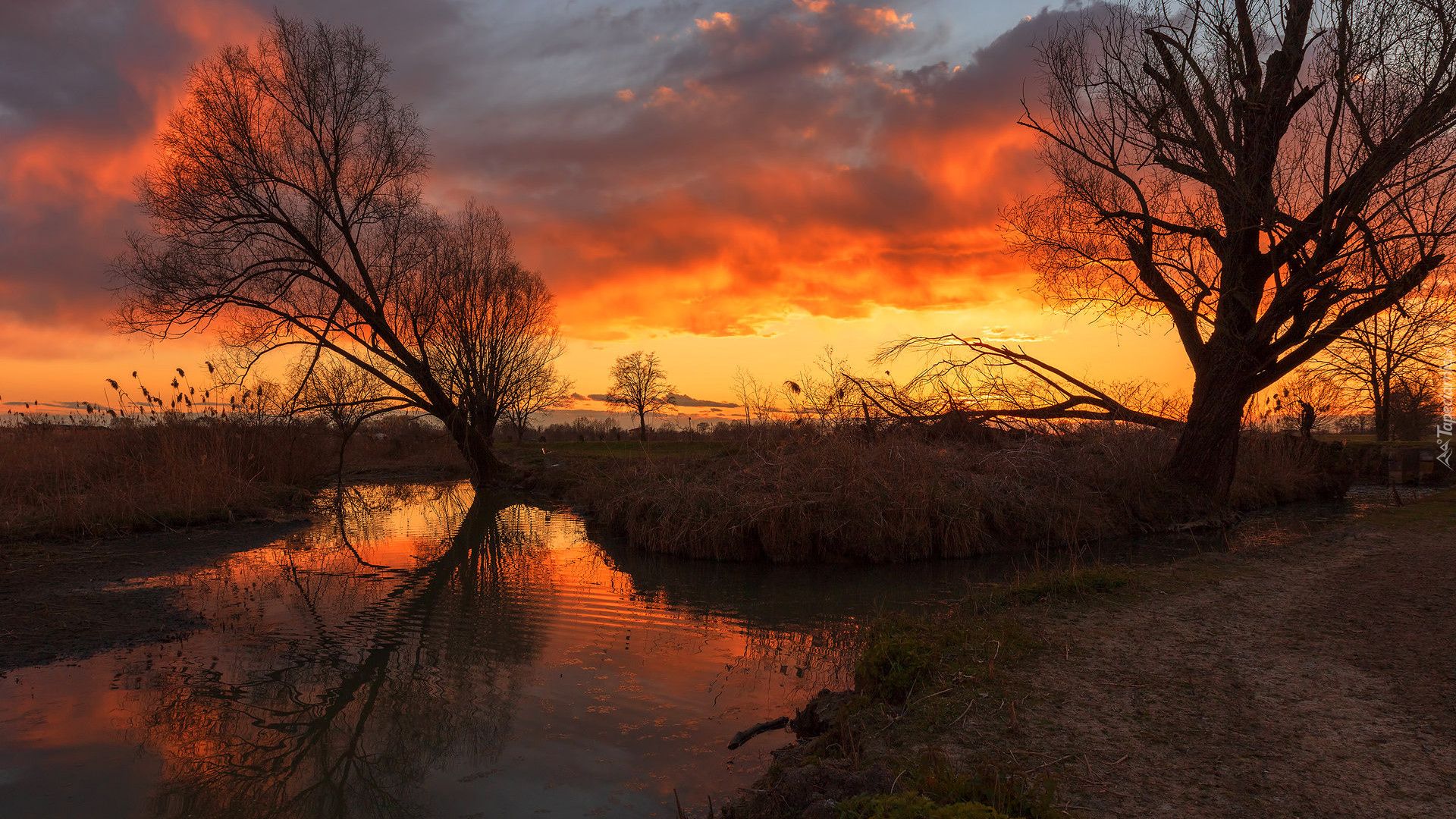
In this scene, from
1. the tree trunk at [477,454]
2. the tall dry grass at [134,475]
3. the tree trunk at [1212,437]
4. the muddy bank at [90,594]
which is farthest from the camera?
the tree trunk at [477,454]

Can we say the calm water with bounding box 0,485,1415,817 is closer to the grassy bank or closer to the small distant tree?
the grassy bank

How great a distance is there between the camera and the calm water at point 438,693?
4.34m

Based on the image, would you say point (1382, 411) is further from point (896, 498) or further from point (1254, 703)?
point (1254, 703)

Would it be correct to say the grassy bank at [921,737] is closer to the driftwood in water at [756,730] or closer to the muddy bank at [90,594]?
the driftwood in water at [756,730]

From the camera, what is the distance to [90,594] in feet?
27.1

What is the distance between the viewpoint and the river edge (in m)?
3.24

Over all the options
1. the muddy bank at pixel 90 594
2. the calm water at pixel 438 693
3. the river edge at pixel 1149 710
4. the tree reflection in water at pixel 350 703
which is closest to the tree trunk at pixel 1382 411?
the calm water at pixel 438 693

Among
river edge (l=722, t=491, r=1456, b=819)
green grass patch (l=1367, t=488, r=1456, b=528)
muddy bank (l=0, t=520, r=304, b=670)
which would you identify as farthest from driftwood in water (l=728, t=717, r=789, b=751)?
green grass patch (l=1367, t=488, r=1456, b=528)

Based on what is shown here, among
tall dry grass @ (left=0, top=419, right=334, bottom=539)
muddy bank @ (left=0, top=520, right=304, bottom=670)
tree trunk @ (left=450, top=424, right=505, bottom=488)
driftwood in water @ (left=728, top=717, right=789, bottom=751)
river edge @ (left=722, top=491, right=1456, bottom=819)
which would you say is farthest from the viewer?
tree trunk @ (left=450, top=424, right=505, bottom=488)

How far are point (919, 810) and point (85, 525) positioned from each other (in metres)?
13.3

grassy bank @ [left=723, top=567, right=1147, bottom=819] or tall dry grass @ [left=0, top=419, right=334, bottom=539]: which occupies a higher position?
tall dry grass @ [left=0, top=419, right=334, bottom=539]

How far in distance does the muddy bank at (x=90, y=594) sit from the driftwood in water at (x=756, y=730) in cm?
555

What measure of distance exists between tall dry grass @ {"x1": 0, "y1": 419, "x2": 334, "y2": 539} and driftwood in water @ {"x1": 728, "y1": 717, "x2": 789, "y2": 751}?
11.4 m

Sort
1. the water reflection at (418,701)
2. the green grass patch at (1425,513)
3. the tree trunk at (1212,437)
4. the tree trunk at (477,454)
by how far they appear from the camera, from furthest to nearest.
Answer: the tree trunk at (477,454) → the tree trunk at (1212,437) → the green grass patch at (1425,513) → the water reflection at (418,701)
